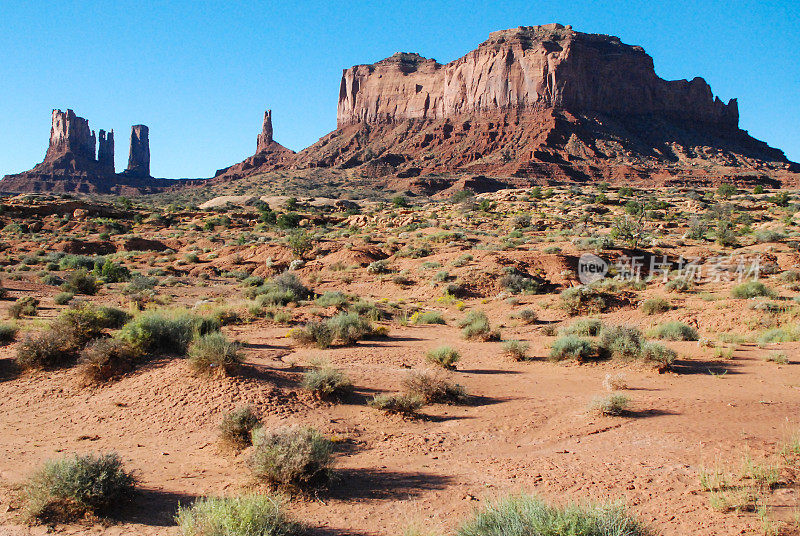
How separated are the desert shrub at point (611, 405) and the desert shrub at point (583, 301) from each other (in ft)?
29.7

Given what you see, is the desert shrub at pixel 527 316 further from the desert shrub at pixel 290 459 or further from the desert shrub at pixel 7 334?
the desert shrub at pixel 7 334

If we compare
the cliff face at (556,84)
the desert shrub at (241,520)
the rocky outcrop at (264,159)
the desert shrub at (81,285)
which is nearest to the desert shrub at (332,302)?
the desert shrub at (81,285)

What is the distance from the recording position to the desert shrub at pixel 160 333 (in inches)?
357

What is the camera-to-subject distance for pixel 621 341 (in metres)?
10.5

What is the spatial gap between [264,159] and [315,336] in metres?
129

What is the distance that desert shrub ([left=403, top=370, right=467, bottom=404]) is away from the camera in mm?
7980

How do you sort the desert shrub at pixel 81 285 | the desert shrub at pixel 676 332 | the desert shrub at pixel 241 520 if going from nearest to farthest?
the desert shrub at pixel 241 520, the desert shrub at pixel 676 332, the desert shrub at pixel 81 285

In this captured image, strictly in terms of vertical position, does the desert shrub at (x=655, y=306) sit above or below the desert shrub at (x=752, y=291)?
below

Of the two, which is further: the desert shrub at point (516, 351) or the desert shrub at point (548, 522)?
the desert shrub at point (516, 351)

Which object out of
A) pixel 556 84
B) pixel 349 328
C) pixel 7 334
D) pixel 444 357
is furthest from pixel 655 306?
pixel 556 84

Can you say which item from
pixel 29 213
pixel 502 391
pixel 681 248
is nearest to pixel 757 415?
pixel 502 391

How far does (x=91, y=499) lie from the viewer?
4.58 metres

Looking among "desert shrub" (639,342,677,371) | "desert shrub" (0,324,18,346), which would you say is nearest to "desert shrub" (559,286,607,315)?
"desert shrub" (639,342,677,371)

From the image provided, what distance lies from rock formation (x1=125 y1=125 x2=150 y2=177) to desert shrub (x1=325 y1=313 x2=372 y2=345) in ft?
514
